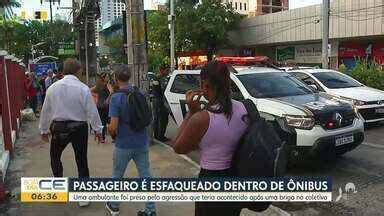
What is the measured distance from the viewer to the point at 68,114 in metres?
6.26

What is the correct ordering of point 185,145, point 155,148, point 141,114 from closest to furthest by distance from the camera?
point 185,145, point 141,114, point 155,148

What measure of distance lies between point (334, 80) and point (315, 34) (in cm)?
2617

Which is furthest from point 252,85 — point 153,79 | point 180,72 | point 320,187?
point 320,187

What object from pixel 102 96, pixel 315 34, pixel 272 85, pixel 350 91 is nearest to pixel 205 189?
pixel 272 85

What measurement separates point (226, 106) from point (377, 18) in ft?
105

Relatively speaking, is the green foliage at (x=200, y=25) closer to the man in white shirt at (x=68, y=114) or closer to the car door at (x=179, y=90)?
the car door at (x=179, y=90)

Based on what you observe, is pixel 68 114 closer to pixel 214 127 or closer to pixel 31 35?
pixel 214 127

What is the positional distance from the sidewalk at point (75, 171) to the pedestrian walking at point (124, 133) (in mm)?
612

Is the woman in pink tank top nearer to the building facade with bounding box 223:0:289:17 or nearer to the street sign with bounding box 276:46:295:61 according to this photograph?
the street sign with bounding box 276:46:295:61

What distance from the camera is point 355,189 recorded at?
24.3 ft

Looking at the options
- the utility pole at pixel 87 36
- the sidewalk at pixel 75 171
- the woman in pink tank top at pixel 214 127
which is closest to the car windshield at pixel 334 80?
the sidewalk at pixel 75 171

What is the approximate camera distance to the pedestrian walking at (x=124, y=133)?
5762mm

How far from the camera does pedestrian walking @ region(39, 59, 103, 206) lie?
6.26 metres

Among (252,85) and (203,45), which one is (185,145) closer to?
(252,85)
